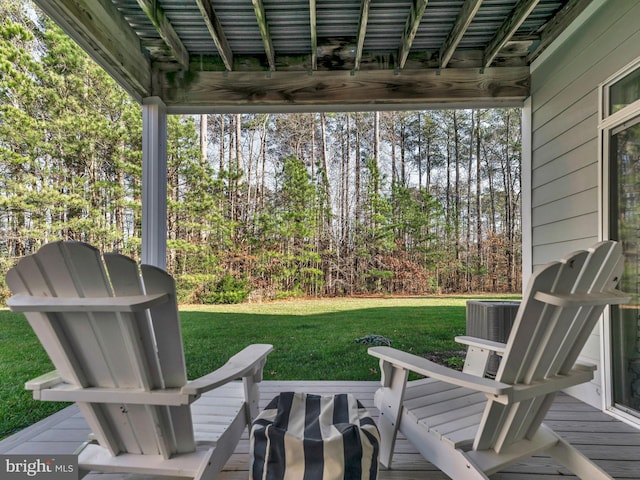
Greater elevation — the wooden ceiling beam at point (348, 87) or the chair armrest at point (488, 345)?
the wooden ceiling beam at point (348, 87)

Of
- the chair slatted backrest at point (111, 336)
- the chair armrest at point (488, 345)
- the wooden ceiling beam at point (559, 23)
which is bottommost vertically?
the chair armrest at point (488, 345)

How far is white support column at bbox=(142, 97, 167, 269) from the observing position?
2.78 metres

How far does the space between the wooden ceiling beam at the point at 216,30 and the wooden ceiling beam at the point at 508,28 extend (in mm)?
2025

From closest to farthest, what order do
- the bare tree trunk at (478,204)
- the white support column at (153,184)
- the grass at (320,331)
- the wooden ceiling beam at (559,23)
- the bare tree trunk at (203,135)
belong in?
the wooden ceiling beam at (559,23) → the white support column at (153,184) → the grass at (320,331) → the bare tree trunk at (478,204) → the bare tree trunk at (203,135)

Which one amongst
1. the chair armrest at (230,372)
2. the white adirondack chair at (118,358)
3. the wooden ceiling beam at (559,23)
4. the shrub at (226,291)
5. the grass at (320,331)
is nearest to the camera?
the white adirondack chair at (118,358)

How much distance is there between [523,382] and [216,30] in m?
2.70

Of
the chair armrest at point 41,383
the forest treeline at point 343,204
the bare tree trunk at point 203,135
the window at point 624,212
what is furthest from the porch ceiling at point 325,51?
the bare tree trunk at point 203,135

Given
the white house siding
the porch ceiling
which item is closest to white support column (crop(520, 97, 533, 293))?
the white house siding

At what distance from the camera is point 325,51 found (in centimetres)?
284

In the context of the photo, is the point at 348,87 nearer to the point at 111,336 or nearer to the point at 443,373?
the point at 443,373

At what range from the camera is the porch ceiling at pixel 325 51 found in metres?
2.35

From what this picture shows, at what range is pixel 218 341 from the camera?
4680mm

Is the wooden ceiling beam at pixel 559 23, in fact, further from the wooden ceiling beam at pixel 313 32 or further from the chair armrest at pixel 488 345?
the chair armrest at pixel 488 345

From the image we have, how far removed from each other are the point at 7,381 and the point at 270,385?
1.92 m
